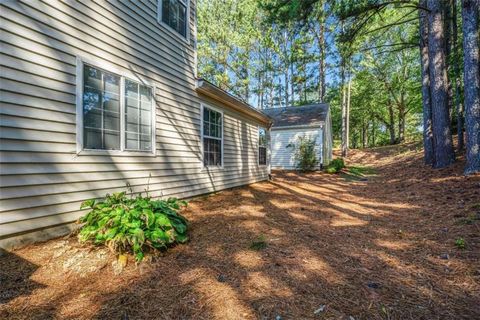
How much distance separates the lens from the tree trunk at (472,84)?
576cm

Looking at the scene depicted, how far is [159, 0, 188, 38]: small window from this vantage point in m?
5.07

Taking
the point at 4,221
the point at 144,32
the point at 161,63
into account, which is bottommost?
the point at 4,221

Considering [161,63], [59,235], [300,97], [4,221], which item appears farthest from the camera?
[300,97]

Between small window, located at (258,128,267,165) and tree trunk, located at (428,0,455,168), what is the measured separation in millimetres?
6192

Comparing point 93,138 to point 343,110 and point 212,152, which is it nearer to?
point 212,152

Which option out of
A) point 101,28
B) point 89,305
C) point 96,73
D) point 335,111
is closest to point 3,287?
point 89,305

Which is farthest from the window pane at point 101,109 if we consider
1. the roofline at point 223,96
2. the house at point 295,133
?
the house at point 295,133

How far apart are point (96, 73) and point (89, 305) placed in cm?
325

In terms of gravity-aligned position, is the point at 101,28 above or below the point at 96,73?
above

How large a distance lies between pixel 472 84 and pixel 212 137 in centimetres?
689

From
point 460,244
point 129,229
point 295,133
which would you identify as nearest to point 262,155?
point 295,133

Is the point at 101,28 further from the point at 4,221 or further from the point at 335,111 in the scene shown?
the point at 335,111

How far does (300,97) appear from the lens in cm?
2533

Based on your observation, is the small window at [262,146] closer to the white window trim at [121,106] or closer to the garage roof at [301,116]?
the garage roof at [301,116]
